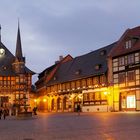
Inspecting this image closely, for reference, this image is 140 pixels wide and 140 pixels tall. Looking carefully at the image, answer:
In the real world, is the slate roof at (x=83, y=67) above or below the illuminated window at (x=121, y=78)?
above

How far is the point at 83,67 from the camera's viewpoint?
251 feet

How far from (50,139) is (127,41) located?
159 ft

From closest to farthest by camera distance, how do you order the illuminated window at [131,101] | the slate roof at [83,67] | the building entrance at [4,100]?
the illuminated window at [131,101]
the slate roof at [83,67]
the building entrance at [4,100]

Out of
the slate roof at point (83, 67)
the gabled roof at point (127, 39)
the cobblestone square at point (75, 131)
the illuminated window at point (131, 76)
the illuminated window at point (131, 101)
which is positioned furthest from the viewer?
the slate roof at point (83, 67)

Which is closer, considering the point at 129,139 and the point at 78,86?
the point at 129,139

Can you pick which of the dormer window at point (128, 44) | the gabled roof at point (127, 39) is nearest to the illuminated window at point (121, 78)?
the gabled roof at point (127, 39)

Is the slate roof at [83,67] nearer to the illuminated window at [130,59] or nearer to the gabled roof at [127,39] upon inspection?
the gabled roof at [127,39]

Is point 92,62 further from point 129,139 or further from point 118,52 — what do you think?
point 129,139

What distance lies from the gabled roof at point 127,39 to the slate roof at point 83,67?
407 centimetres

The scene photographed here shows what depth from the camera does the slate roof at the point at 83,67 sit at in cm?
7021

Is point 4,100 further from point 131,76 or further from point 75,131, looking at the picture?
point 75,131

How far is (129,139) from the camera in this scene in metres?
14.8

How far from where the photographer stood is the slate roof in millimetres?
70213

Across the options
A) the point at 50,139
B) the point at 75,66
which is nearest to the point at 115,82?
the point at 75,66
